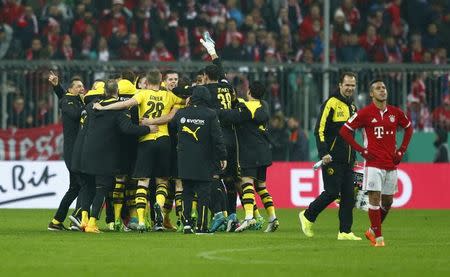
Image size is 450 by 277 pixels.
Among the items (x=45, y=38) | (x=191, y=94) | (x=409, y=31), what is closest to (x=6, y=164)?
(x=45, y=38)

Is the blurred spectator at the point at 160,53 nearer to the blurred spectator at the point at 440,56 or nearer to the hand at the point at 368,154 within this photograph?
the blurred spectator at the point at 440,56

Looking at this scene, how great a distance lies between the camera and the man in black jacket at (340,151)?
60.4 ft

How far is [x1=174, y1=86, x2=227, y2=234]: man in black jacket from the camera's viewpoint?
1877cm

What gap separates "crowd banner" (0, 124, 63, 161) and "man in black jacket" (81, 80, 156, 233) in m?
8.71

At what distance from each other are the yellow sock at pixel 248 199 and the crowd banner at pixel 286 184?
748 centimetres

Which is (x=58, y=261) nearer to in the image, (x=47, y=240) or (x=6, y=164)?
(x=47, y=240)

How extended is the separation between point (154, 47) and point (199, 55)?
3.78 feet

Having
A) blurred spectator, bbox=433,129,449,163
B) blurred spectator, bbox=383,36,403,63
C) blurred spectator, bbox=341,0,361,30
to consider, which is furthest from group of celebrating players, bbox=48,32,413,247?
blurred spectator, bbox=341,0,361,30

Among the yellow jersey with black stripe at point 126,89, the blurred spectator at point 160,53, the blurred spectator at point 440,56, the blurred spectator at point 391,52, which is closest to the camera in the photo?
the yellow jersey with black stripe at point 126,89

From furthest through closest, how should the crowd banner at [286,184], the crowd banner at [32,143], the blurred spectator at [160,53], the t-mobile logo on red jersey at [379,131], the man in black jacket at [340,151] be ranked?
the blurred spectator at [160,53]
the crowd banner at [32,143]
the crowd banner at [286,184]
the man in black jacket at [340,151]
the t-mobile logo on red jersey at [379,131]

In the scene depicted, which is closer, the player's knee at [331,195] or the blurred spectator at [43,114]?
the player's knee at [331,195]

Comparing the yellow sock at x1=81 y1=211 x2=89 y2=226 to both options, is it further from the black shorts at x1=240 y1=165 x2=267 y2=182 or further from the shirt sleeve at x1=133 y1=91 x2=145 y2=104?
the black shorts at x1=240 y1=165 x2=267 y2=182

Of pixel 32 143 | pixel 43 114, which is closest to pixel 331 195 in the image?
pixel 32 143

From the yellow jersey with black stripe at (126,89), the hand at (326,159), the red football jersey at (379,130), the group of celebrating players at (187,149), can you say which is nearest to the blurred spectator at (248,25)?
the group of celebrating players at (187,149)
